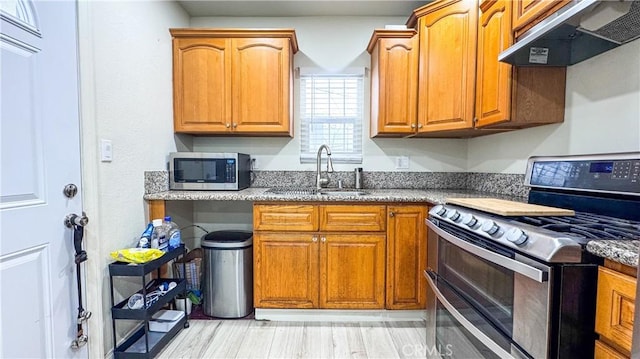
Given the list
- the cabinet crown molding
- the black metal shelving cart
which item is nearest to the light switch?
the black metal shelving cart

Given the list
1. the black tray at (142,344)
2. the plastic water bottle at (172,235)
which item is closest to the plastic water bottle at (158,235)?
the plastic water bottle at (172,235)

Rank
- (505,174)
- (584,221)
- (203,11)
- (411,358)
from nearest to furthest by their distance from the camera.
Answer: (584,221), (411,358), (505,174), (203,11)

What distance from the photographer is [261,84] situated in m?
2.32

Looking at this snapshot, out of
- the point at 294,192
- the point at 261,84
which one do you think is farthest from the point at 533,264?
the point at 261,84

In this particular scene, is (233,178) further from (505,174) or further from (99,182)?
(505,174)

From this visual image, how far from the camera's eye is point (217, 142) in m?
2.67

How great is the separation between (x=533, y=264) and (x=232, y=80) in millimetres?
2268

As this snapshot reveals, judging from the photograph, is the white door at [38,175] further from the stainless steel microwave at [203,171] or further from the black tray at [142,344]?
the stainless steel microwave at [203,171]

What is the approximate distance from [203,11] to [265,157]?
1.42m

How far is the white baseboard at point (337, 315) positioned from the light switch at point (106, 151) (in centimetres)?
138

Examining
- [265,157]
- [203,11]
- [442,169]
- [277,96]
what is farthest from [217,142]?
[442,169]

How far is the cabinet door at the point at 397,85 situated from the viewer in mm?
2273

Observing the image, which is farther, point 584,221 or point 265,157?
point 265,157

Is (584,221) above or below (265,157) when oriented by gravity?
below
